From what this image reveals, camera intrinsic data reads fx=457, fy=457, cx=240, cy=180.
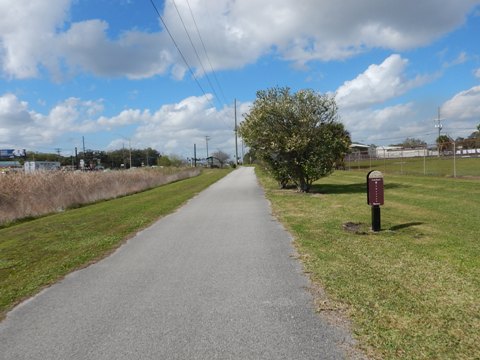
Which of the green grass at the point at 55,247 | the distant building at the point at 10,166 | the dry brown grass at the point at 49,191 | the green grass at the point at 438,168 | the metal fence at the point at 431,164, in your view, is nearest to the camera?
the green grass at the point at 55,247

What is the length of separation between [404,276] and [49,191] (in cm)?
2008

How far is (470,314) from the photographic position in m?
4.47

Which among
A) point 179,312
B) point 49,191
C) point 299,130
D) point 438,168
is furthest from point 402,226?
point 438,168

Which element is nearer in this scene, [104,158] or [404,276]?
[404,276]

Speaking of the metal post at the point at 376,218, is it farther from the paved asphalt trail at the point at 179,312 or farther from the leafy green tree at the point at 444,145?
the leafy green tree at the point at 444,145

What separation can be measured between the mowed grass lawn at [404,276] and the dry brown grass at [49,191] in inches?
483

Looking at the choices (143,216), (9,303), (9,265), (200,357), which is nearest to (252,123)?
(143,216)

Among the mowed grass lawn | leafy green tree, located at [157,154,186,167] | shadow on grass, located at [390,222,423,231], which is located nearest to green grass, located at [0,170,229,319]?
the mowed grass lawn

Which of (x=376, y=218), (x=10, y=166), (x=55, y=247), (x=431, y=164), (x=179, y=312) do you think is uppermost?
(x=10, y=166)

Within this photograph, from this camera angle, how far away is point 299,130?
20.9 metres

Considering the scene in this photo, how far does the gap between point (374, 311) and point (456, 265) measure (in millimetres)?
2426

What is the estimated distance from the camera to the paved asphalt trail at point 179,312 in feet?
13.3

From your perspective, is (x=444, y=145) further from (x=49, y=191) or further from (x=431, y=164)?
(x=49, y=191)

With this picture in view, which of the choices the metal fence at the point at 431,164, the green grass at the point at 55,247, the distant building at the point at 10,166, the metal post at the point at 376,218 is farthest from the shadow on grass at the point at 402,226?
the distant building at the point at 10,166
